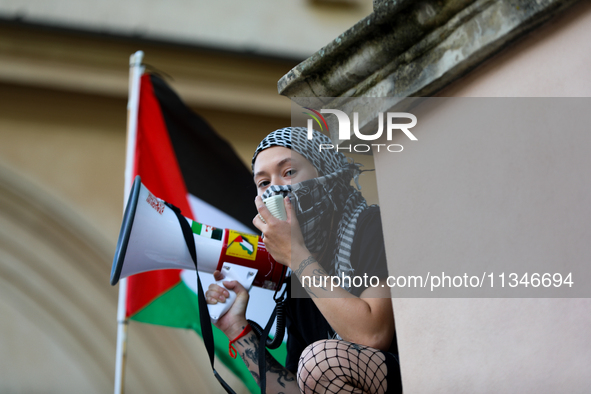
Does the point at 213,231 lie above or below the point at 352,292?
above

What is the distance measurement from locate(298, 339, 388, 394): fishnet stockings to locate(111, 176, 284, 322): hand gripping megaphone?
0.64 m

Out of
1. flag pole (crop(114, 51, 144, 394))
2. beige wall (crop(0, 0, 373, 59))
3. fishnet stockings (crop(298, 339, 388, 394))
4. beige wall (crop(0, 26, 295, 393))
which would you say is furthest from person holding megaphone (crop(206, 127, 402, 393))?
beige wall (crop(0, 0, 373, 59))

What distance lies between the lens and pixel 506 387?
1103 mm

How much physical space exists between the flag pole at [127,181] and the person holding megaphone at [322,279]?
1.03 m

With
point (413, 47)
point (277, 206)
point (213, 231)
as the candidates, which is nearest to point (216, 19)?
point (213, 231)

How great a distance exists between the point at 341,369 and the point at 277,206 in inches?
22.2

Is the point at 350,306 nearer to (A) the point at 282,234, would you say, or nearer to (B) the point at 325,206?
(A) the point at 282,234

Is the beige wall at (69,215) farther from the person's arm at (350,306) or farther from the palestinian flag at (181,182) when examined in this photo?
the person's arm at (350,306)

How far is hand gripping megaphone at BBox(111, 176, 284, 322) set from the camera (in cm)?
200

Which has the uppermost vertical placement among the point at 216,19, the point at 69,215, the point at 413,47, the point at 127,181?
the point at 216,19

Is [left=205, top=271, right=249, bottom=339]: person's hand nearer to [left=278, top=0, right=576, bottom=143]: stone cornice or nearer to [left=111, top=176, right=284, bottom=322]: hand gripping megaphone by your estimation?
[left=111, top=176, right=284, bottom=322]: hand gripping megaphone

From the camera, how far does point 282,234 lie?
1602 millimetres

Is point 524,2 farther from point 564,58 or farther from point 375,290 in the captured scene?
point 375,290

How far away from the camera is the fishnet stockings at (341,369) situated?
1326 millimetres
